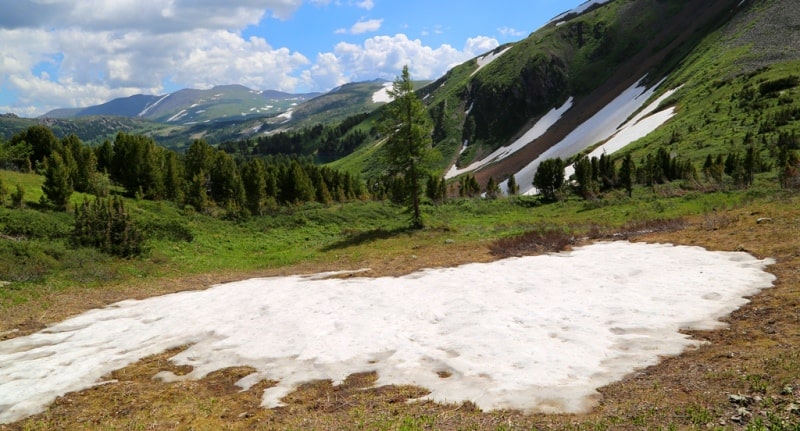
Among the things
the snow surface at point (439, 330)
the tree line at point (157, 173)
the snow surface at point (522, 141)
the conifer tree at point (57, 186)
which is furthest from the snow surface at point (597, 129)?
the conifer tree at point (57, 186)

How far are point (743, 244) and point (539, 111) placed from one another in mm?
146505

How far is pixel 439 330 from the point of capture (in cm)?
1159

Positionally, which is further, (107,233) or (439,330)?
(107,233)

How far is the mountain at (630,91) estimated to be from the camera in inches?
2388

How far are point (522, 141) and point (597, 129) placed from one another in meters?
36.3

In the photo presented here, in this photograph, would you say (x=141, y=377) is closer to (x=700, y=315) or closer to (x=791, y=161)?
(x=700, y=315)

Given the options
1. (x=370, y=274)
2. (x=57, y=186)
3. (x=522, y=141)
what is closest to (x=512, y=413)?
(x=370, y=274)

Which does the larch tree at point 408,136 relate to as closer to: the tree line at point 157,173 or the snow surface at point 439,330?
the snow surface at point 439,330

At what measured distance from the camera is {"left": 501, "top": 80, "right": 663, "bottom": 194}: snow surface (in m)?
91.2

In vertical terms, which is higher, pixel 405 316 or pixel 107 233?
pixel 107 233

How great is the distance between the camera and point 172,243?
28.7m

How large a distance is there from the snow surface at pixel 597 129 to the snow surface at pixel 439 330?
6849 cm

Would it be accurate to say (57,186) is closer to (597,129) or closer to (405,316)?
(405,316)

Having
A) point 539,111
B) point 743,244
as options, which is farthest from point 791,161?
point 539,111
